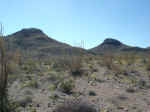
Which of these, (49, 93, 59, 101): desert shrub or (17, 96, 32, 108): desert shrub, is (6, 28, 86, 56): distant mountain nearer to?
(49, 93, 59, 101): desert shrub

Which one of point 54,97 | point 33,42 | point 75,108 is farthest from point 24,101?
point 33,42

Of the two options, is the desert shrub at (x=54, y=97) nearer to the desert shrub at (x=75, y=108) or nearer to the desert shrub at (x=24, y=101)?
the desert shrub at (x=24, y=101)

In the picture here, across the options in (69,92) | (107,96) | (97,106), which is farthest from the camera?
(69,92)

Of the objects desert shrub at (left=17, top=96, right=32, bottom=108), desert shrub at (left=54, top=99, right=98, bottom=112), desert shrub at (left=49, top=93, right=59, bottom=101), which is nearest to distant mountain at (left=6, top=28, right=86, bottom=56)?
desert shrub at (left=49, top=93, right=59, bottom=101)

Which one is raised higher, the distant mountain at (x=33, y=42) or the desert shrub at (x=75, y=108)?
the distant mountain at (x=33, y=42)

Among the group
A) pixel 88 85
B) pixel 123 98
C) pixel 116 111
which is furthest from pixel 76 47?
pixel 116 111

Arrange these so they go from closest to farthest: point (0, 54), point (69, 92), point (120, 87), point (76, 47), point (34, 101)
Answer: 1. point (0, 54)
2. point (34, 101)
3. point (69, 92)
4. point (120, 87)
5. point (76, 47)

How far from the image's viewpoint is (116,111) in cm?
547

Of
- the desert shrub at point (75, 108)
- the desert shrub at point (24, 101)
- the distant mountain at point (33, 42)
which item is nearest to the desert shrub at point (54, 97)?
the desert shrub at point (24, 101)

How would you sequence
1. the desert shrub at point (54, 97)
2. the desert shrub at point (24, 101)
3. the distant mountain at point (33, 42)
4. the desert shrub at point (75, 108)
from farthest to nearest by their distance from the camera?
the distant mountain at point (33, 42)
the desert shrub at point (54, 97)
the desert shrub at point (24, 101)
the desert shrub at point (75, 108)

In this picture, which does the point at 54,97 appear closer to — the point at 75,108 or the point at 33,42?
the point at 75,108

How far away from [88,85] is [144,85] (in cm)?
241

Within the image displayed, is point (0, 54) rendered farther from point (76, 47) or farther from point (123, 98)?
point (76, 47)

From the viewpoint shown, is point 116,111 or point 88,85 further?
point 88,85
